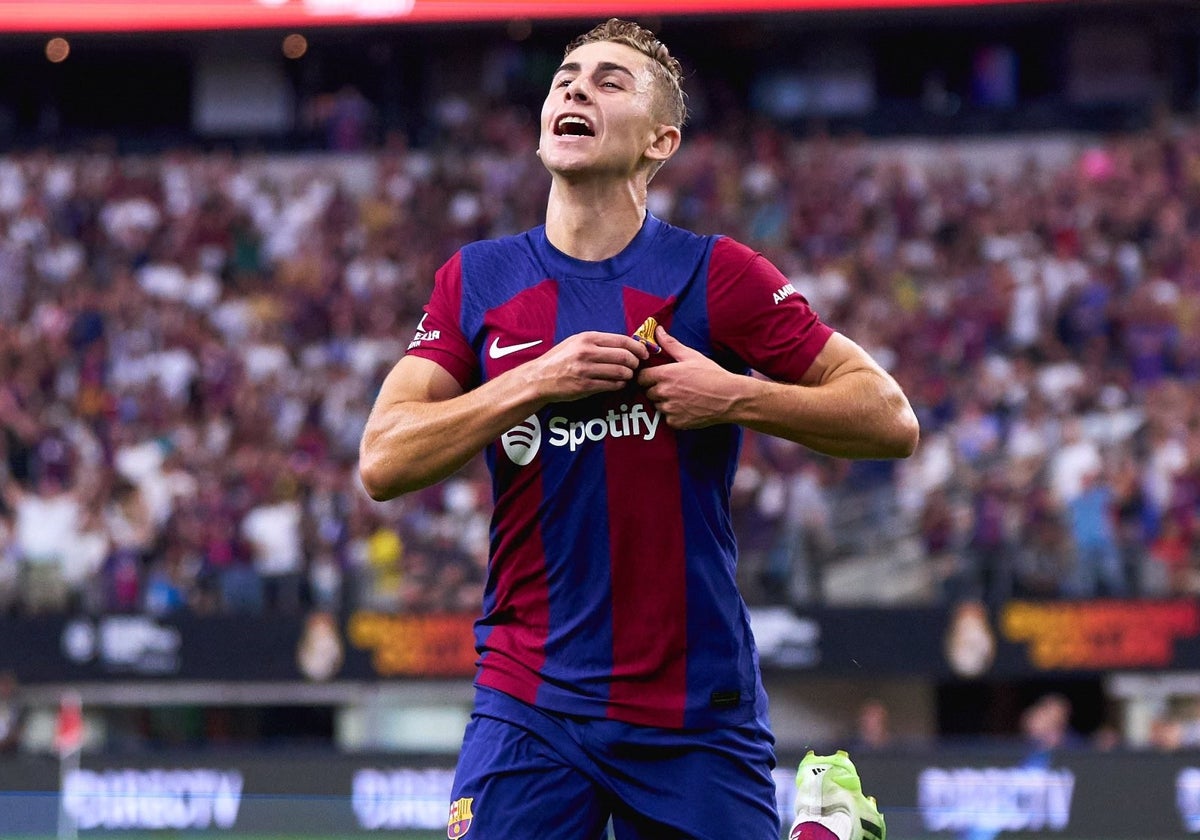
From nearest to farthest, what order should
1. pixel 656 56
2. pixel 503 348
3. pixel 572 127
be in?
pixel 503 348 < pixel 572 127 < pixel 656 56

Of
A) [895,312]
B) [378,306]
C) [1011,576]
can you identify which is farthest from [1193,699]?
[378,306]

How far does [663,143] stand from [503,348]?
2.14 feet

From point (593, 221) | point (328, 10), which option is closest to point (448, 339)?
point (593, 221)

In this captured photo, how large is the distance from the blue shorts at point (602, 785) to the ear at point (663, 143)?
4.14ft

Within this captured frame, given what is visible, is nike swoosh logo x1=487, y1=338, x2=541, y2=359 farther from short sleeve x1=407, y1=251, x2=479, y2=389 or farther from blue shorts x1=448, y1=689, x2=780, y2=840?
blue shorts x1=448, y1=689, x2=780, y2=840

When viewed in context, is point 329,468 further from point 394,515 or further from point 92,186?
point 92,186

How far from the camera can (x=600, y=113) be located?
4117mm

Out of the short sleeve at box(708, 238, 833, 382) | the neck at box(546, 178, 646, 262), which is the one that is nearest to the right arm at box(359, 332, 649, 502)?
the short sleeve at box(708, 238, 833, 382)

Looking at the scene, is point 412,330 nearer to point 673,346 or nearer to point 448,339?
point 448,339

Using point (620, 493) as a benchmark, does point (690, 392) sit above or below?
above

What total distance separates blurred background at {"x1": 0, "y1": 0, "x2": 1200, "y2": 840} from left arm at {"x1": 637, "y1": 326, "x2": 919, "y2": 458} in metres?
9.91

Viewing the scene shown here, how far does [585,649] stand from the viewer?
3.88 meters

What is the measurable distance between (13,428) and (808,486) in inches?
309

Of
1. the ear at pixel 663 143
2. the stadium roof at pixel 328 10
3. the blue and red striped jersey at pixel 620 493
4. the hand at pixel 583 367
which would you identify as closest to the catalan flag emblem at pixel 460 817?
the blue and red striped jersey at pixel 620 493
